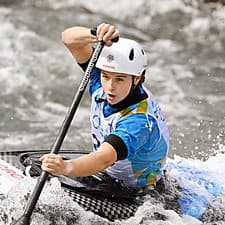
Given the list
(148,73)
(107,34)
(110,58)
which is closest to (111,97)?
(110,58)

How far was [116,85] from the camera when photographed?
3.67 m

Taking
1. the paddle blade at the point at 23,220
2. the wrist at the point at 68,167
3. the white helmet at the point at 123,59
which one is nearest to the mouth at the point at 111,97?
the white helmet at the point at 123,59

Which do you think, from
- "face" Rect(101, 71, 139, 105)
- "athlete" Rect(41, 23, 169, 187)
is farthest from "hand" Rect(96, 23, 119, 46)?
"face" Rect(101, 71, 139, 105)

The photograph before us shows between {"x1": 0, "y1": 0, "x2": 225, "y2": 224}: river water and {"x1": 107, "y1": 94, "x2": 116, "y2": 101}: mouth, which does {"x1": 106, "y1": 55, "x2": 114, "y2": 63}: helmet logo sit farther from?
{"x1": 0, "y1": 0, "x2": 225, "y2": 224}: river water

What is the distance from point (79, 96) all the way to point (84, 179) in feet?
1.73

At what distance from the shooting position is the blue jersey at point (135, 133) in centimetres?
360

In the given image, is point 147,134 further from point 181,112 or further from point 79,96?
point 181,112

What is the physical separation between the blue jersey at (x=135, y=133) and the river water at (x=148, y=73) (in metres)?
1.37

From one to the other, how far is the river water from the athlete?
1.42 meters

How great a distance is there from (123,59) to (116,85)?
0.13 m

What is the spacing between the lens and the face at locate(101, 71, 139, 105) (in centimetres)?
367

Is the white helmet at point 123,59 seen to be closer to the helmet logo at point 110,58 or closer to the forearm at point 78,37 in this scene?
the helmet logo at point 110,58

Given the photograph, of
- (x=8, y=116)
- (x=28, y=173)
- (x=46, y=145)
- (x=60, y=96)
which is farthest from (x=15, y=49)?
(x=28, y=173)

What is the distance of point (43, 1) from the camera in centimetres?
1132
